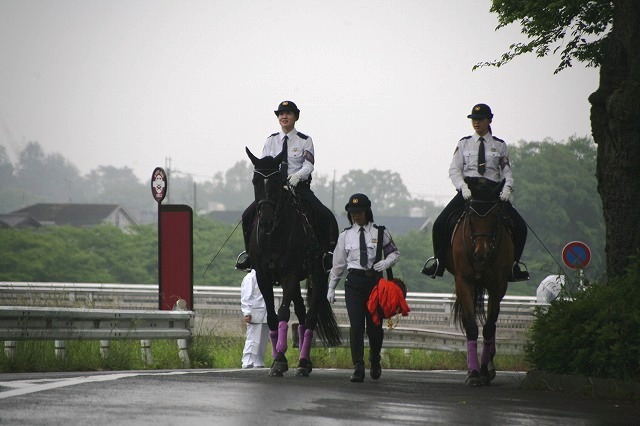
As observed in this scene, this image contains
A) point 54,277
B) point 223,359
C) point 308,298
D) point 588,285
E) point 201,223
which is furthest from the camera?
point 201,223

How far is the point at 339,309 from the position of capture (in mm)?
53219

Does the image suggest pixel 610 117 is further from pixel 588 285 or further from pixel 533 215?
pixel 533 215

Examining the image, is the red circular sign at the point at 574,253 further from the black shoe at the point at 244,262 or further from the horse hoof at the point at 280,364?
the horse hoof at the point at 280,364

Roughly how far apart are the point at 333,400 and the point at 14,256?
299ft

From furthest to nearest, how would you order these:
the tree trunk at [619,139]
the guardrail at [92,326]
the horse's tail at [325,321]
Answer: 1. the horse's tail at [325,321]
2. the guardrail at [92,326]
3. the tree trunk at [619,139]

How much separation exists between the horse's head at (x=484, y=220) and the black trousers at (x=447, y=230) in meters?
0.43

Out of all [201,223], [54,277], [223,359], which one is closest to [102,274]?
[54,277]

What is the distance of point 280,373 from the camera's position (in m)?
15.1

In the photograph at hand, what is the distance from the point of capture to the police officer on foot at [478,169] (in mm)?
15609

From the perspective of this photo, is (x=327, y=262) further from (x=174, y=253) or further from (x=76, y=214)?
(x=76, y=214)

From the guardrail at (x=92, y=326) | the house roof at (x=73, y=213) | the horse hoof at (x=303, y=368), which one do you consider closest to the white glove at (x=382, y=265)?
the horse hoof at (x=303, y=368)

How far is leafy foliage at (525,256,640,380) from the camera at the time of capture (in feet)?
41.1

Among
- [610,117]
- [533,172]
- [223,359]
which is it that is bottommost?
[223,359]

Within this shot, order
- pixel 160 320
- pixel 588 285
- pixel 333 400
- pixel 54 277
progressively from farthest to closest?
pixel 54 277 → pixel 160 320 → pixel 588 285 → pixel 333 400
